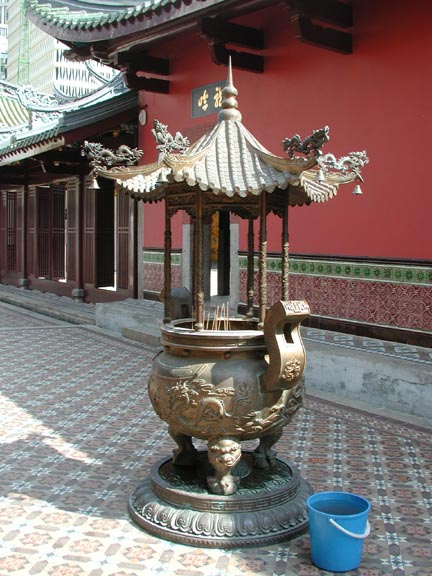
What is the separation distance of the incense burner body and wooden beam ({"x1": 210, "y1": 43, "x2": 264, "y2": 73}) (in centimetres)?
480

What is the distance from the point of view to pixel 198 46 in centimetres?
875

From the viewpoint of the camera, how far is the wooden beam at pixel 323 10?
6.38 m

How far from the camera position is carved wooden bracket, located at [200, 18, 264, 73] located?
745 cm

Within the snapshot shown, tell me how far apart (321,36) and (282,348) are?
13.6 ft

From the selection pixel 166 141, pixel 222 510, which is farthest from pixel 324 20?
pixel 222 510

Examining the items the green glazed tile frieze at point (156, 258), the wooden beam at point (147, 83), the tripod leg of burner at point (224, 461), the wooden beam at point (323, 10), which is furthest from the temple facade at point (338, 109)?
the tripod leg of burner at point (224, 461)

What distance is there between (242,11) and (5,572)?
609 centimetres

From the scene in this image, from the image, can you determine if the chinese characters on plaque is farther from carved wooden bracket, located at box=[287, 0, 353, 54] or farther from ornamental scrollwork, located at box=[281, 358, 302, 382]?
ornamental scrollwork, located at box=[281, 358, 302, 382]

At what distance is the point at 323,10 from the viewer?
6.39 metres

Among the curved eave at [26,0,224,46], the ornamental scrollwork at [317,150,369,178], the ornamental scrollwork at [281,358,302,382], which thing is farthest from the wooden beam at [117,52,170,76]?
the ornamental scrollwork at [281,358,302,382]

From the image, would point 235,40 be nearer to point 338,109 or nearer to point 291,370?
point 338,109

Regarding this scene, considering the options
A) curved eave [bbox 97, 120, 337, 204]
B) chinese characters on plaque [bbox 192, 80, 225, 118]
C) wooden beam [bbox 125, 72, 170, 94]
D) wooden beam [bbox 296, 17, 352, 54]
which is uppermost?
wooden beam [bbox 125, 72, 170, 94]

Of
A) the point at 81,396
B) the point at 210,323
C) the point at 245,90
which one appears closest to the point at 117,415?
the point at 81,396

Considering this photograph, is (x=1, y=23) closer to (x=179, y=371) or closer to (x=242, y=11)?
(x=242, y=11)
